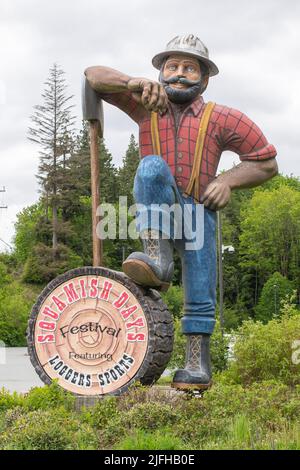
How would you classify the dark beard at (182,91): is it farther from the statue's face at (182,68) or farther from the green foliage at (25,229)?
the green foliage at (25,229)

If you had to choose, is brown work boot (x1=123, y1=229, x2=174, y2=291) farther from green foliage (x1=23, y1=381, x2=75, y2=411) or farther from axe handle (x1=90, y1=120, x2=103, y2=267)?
green foliage (x1=23, y1=381, x2=75, y2=411)

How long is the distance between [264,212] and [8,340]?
20.6 m

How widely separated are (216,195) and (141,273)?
3.42 ft

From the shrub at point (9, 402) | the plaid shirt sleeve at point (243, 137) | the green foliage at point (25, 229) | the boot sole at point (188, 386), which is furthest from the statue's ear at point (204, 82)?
the green foliage at point (25, 229)

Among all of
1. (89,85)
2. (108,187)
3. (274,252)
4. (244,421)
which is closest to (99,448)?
(244,421)

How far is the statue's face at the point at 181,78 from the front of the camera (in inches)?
266

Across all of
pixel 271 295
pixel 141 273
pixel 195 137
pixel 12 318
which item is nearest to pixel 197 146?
pixel 195 137

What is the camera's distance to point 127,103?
6887mm

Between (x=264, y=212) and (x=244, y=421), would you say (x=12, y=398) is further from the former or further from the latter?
(x=264, y=212)

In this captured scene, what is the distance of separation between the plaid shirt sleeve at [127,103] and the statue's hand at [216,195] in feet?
2.98

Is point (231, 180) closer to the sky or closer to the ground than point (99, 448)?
closer to the sky
